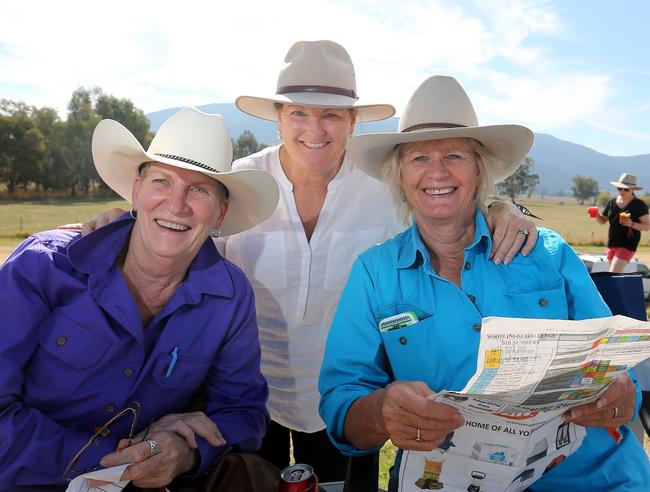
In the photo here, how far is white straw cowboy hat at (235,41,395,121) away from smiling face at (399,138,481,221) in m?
0.64

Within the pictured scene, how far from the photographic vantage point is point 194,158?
2.18 m

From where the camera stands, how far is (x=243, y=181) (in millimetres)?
2338

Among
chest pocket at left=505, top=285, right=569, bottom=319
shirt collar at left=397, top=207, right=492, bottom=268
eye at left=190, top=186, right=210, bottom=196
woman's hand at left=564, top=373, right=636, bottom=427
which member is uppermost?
eye at left=190, top=186, right=210, bottom=196

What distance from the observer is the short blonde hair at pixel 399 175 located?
2.34 meters

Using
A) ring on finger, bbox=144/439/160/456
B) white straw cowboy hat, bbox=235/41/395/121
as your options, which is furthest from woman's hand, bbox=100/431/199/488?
white straw cowboy hat, bbox=235/41/395/121

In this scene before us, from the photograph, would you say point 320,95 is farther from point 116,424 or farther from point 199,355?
point 116,424

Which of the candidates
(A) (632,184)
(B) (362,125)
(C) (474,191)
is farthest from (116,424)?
(A) (632,184)

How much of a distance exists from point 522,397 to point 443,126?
1.26 m

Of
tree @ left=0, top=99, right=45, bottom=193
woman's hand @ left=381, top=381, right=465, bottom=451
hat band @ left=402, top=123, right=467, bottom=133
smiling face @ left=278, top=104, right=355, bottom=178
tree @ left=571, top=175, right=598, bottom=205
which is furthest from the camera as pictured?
tree @ left=571, top=175, right=598, bottom=205

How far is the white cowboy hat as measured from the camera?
7.23 feet

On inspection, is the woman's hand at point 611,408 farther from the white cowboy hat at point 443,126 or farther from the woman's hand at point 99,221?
the woman's hand at point 99,221

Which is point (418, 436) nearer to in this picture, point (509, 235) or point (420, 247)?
point (420, 247)

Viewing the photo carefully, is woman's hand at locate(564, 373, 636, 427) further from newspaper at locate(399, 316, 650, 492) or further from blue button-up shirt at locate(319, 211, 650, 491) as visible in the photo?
blue button-up shirt at locate(319, 211, 650, 491)

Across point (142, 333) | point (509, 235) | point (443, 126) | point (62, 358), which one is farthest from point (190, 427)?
point (443, 126)
